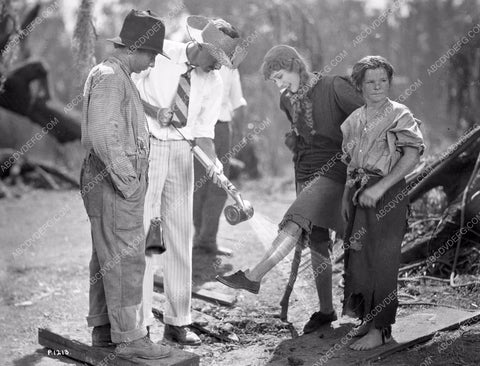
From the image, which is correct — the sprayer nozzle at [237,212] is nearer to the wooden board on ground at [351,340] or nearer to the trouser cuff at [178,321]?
the trouser cuff at [178,321]

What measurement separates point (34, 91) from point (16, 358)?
771cm

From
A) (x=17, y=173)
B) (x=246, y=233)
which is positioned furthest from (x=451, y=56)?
(x=17, y=173)

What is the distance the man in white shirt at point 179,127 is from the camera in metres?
4.52

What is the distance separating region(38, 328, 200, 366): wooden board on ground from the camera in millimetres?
4117

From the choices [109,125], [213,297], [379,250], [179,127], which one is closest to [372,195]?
[379,250]

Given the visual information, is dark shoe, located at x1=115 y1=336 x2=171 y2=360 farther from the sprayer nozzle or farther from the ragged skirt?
the ragged skirt

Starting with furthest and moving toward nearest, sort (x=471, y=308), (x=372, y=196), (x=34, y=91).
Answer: (x=34, y=91) → (x=471, y=308) → (x=372, y=196)

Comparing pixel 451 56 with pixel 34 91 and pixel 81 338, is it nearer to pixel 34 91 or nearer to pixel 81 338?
pixel 81 338

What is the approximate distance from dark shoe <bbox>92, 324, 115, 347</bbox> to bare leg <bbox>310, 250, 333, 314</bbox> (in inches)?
57.8

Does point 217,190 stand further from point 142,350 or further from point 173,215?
point 142,350

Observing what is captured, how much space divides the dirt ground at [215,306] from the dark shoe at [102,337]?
0.36 m

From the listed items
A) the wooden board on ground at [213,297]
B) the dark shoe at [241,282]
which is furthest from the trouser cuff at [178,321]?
the wooden board on ground at [213,297]

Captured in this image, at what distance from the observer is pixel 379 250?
434 centimetres

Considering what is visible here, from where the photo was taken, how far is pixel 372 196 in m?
4.16
